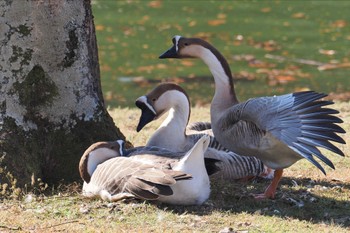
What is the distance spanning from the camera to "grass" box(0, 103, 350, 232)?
614cm

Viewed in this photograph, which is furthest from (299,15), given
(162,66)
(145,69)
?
(145,69)

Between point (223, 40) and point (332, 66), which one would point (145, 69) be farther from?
point (332, 66)

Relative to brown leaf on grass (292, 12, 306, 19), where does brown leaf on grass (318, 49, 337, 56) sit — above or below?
below

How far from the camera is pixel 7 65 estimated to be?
7270mm

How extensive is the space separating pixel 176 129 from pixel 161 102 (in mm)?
293

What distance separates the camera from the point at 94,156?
710 centimetres

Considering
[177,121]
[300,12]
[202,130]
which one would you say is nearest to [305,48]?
[300,12]

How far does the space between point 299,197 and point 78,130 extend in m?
2.05

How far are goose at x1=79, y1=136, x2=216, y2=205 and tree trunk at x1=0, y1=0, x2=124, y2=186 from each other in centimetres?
50

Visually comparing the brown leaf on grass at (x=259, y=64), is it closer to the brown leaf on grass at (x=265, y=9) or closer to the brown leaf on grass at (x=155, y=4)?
the brown leaf on grass at (x=265, y=9)

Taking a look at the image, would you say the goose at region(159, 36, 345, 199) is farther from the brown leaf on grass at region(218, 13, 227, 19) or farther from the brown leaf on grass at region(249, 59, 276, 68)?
the brown leaf on grass at region(218, 13, 227, 19)

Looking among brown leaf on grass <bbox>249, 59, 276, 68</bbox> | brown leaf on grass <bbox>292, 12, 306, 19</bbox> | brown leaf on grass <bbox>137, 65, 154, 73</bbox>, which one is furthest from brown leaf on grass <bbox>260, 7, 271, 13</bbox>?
brown leaf on grass <bbox>137, 65, 154, 73</bbox>

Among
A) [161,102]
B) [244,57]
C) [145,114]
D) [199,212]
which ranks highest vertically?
[161,102]

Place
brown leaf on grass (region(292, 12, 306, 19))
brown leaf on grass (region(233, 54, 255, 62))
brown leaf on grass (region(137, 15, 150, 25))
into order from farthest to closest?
brown leaf on grass (region(292, 12, 306, 19)), brown leaf on grass (region(137, 15, 150, 25)), brown leaf on grass (region(233, 54, 255, 62))
